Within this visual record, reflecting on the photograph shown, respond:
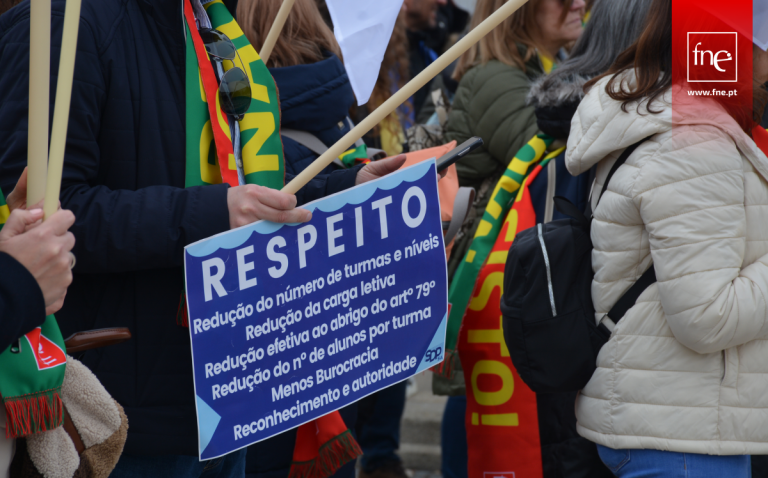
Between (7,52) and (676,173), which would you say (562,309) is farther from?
(7,52)

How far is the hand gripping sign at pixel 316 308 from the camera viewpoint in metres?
1.47

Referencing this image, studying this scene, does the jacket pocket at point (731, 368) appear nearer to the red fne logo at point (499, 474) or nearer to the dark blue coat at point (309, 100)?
the red fne logo at point (499, 474)

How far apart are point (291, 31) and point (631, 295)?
1276 millimetres

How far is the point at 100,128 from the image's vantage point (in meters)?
1.55

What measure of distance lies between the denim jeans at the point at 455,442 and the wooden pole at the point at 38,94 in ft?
7.25

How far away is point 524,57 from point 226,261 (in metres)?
1.86

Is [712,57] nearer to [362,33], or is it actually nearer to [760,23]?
[760,23]

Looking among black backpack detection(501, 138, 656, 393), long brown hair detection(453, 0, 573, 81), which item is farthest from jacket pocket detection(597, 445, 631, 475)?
long brown hair detection(453, 0, 573, 81)

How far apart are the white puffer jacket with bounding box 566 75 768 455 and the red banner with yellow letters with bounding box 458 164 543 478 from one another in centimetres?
53

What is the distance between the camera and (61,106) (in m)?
1.21

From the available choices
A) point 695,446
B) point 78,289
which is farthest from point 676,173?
point 78,289

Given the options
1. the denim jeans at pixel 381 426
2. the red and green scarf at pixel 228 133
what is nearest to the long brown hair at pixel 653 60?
the red and green scarf at pixel 228 133

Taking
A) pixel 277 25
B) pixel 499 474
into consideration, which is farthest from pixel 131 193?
pixel 499 474

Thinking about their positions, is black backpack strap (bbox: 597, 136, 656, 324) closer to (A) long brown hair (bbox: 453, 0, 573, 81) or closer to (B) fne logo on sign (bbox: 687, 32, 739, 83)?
(B) fne logo on sign (bbox: 687, 32, 739, 83)
